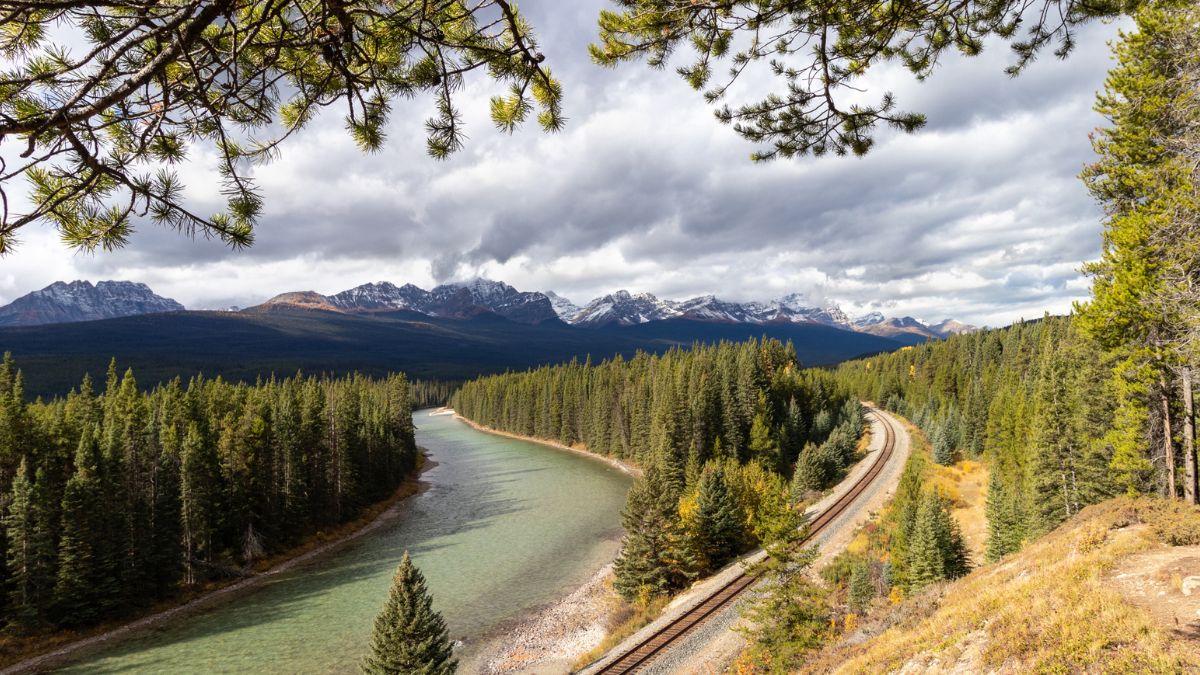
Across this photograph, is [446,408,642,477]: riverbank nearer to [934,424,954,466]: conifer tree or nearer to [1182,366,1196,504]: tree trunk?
[934,424,954,466]: conifer tree

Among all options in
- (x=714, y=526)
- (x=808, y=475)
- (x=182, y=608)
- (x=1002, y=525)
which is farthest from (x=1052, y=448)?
(x=182, y=608)

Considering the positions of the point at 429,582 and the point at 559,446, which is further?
the point at 559,446

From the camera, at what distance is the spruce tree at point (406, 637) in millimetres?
16484

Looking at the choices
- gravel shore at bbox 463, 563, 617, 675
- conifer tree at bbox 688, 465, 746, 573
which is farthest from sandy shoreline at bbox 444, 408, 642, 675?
conifer tree at bbox 688, 465, 746, 573

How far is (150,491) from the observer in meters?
34.0

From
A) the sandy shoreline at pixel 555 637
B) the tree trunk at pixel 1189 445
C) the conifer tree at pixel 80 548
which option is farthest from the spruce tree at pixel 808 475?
the conifer tree at pixel 80 548

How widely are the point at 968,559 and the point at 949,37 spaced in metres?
31.2

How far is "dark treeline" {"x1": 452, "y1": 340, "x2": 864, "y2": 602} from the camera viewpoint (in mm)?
28891

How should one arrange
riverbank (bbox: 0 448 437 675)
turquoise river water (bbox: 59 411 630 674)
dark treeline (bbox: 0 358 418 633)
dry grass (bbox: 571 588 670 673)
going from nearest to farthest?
dry grass (bbox: 571 588 670 673) → turquoise river water (bbox: 59 411 630 674) → riverbank (bbox: 0 448 437 675) → dark treeline (bbox: 0 358 418 633)

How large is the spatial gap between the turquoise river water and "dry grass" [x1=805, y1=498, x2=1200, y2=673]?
65.9 feet

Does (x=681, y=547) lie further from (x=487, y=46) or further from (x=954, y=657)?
(x=487, y=46)

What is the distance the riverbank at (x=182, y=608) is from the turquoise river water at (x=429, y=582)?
107cm

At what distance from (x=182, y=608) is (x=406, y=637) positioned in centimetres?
2495

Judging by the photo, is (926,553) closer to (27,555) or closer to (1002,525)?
(1002,525)
